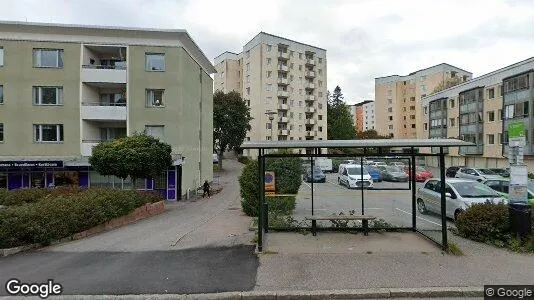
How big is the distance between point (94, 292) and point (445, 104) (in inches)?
2085

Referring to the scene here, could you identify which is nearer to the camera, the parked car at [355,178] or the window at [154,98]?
the parked car at [355,178]

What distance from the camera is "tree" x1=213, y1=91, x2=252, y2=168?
4503 centimetres

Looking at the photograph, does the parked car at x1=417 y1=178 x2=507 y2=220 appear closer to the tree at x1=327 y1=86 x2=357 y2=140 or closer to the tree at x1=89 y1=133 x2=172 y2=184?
the tree at x1=89 y1=133 x2=172 y2=184

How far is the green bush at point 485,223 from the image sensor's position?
8.04 metres

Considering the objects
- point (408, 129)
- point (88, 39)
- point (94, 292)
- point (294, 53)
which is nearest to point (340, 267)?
point (94, 292)

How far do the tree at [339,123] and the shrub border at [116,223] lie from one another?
186 ft

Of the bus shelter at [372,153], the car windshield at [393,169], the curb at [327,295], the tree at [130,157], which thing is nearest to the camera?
the curb at [327,295]

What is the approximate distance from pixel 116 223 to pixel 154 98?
1329cm

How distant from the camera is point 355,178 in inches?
439

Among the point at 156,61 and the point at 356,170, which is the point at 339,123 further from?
the point at 356,170

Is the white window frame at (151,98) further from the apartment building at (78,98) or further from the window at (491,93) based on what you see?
the window at (491,93)

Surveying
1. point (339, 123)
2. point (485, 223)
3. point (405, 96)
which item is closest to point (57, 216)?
point (485, 223)

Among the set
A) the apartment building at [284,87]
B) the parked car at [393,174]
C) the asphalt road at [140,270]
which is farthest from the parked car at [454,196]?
the apartment building at [284,87]

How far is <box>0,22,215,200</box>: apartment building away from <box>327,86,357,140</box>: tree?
164ft
